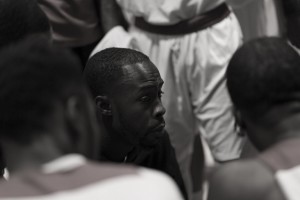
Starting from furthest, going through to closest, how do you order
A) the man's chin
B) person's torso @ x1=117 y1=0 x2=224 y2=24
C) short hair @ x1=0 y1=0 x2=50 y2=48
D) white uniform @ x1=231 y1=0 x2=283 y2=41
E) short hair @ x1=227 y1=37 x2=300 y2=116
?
white uniform @ x1=231 y1=0 x2=283 y2=41 < person's torso @ x1=117 y1=0 x2=224 y2=24 < the man's chin < short hair @ x1=0 y1=0 x2=50 y2=48 < short hair @ x1=227 y1=37 x2=300 y2=116

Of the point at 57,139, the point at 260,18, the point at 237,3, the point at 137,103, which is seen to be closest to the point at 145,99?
the point at 137,103

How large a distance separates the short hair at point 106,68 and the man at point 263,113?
1.22 m

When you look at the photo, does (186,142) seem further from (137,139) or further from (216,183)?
(216,183)

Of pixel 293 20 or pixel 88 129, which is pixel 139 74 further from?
pixel 88 129

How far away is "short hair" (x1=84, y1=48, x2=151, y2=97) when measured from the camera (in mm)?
3773

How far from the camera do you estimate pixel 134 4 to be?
438 cm

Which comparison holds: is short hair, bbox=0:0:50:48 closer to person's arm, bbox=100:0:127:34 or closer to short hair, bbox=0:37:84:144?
short hair, bbox=0:37:84:144

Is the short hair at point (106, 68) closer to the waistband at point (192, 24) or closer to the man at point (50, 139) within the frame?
the waistband at point (192, 24)

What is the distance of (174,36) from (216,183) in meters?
1.98

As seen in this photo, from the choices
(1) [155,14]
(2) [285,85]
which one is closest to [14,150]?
(2) [285,85]

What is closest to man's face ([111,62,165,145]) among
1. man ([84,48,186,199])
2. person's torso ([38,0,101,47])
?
man ([84,48,186,199])

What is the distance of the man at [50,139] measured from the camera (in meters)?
2.09

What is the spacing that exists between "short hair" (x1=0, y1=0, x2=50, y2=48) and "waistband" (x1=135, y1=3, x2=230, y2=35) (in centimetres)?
133

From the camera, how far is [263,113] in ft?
8.25
